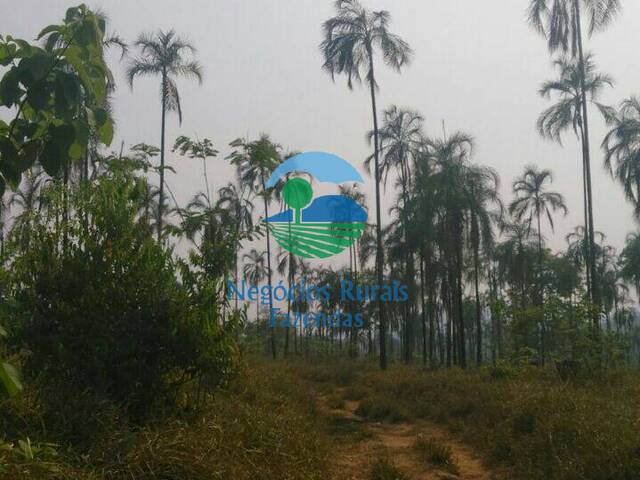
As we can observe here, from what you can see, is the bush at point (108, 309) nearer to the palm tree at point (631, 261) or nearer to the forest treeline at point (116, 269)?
the forest treeline at point (116, 269)

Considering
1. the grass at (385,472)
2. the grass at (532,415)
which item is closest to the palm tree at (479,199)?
the grass at (532,415)

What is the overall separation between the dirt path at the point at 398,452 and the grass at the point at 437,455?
0.07 meters

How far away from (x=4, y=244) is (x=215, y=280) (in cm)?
259

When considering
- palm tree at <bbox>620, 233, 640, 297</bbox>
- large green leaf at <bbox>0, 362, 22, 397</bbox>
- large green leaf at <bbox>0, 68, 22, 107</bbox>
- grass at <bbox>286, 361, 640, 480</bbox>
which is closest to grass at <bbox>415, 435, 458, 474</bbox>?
grass at <bbox>286, 361, 640, 480</bbox>

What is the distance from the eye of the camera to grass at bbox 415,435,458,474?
8789mm

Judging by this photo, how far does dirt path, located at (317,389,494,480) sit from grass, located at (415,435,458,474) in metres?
0.07

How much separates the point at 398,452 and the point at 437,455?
835 mm

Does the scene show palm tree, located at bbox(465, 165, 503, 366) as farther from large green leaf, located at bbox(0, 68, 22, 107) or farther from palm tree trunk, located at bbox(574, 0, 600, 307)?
large green leaf, located at bbox(0, 68, 22, 107)

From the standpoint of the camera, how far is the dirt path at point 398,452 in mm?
8461

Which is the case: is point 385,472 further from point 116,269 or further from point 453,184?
point 453,184

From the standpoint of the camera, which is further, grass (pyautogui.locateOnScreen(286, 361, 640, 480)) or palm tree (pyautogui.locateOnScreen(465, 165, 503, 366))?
palm tree (pyautogui.locateOnScreen(465, 165, 503, 366))

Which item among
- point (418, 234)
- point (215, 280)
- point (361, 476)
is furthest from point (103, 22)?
point (418, 234)

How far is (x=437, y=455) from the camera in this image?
29.9 feet

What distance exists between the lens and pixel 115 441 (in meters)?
5.95
